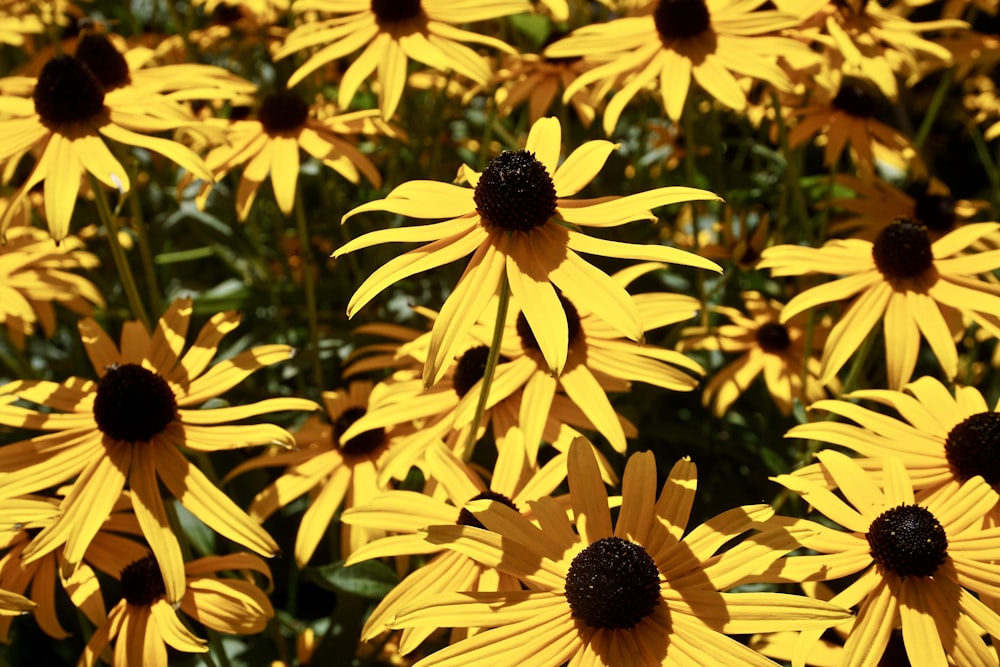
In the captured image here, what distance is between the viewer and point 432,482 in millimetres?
1525

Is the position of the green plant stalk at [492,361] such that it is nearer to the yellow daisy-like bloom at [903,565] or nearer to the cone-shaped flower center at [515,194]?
the cone-shaped flower center at [515,194]

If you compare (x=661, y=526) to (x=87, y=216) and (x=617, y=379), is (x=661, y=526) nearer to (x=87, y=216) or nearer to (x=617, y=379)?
(x=617, y=379)

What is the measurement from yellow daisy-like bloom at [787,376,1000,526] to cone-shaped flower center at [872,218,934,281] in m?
0.27

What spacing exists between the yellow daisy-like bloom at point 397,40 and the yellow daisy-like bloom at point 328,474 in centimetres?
59

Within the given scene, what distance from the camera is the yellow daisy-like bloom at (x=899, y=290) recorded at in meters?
→ 1.61

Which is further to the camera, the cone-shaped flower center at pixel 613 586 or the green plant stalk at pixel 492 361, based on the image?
the green plant stalk at pixel 492 361

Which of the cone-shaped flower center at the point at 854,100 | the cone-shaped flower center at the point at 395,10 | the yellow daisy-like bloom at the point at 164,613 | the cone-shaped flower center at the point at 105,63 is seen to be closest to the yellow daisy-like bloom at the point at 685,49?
the cone-shaped flower center at the point at 395,10

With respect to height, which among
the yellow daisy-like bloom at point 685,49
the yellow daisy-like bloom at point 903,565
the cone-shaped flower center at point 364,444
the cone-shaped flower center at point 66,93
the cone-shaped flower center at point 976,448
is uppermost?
the yellow daisy-like bloom at point 685,49

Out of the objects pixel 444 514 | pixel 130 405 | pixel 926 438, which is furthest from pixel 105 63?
pixel 926 438

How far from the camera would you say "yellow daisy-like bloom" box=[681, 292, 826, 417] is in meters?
1.96

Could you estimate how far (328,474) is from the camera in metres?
1.72

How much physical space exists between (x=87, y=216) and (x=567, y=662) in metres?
1.86

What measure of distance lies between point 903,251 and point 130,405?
4.10ft

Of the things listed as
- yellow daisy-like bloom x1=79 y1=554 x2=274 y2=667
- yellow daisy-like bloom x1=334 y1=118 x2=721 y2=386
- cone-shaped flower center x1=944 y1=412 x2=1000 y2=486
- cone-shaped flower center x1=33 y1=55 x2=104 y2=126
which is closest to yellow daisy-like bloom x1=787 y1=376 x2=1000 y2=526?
cone-shaped flower center x1=944 y1=412 x2=1000 y2=486
